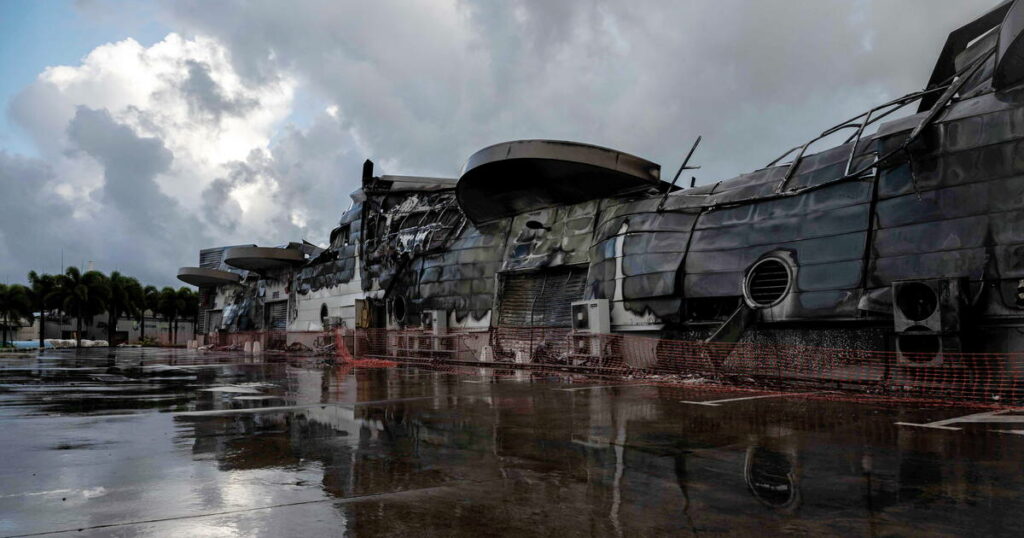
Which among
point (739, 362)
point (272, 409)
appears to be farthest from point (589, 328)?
point (272, 409)

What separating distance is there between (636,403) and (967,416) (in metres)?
4.95

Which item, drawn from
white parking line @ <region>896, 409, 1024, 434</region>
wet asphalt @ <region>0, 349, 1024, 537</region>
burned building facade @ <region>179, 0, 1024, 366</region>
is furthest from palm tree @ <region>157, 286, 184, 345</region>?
white parking line @ <region>896, 409, 1024, 434</region>

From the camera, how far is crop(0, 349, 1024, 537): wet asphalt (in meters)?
4.29

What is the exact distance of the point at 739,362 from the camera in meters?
17.5

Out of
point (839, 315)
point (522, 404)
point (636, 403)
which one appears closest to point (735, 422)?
point (636, 403)

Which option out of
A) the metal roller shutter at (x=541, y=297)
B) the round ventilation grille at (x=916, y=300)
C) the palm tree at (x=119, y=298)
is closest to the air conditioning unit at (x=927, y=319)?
the round ventilation grille at (x=916, y=300)

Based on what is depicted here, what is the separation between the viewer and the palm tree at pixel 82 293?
7044 cm

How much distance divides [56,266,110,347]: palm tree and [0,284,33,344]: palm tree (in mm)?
6615

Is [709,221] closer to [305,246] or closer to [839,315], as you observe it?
[839,315]

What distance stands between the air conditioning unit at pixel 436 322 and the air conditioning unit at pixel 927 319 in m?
19.7

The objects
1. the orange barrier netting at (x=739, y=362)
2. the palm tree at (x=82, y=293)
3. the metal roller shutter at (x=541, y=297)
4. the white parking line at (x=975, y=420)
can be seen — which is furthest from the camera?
the palm tree at (x=82, y=293)

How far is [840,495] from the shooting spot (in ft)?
16.4

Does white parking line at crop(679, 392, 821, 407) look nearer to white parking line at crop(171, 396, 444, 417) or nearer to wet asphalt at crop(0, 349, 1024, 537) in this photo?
wet asphalt at crop(0, 349, 1024, 537)

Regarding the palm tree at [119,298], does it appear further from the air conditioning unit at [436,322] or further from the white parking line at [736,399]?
the white parking line at [736,399]
